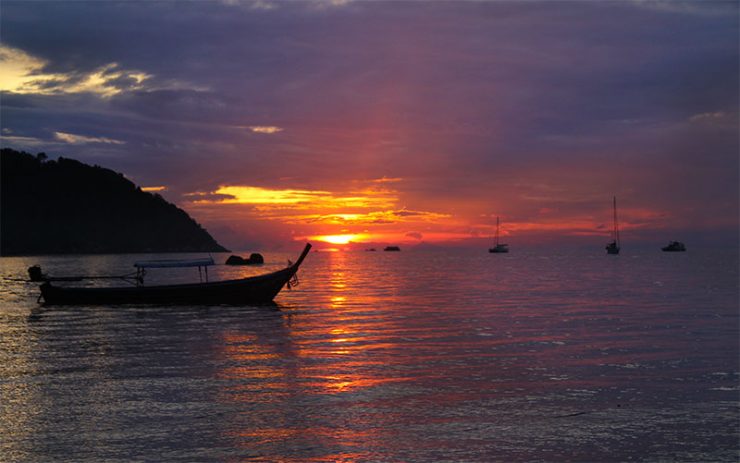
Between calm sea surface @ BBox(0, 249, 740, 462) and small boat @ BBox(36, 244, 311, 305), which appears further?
small boat @ BBox(36, 244, 311, 305)

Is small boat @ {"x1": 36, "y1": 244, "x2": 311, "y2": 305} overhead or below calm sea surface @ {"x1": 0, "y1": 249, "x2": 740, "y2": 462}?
overhead

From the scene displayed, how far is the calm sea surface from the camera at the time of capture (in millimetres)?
13555

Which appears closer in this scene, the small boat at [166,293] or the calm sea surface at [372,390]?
the calm sea surface at [372,390]

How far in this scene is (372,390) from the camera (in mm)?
18734

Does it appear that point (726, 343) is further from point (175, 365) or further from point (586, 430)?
point (175, 365)

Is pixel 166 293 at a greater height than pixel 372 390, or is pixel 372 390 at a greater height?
pixel 166 293

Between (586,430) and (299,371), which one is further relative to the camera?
(299,371)

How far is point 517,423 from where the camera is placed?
1530 cm

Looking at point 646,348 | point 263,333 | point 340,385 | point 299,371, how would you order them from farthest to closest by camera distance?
point 263,333 → point 646,348 → point 299,371 → point 340,385

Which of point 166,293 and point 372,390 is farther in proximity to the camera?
point 166,293

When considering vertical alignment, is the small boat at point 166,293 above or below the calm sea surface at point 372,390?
above

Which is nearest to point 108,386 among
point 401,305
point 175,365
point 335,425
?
point 175,365

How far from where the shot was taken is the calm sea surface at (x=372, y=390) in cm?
1355

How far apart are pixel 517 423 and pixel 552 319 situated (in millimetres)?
24588
